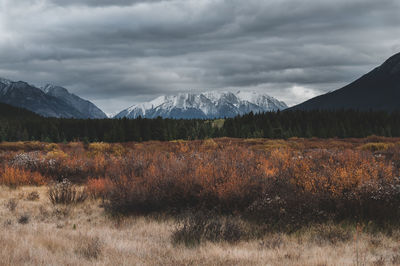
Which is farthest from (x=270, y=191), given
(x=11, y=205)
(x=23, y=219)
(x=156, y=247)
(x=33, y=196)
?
(x=33, y=196)

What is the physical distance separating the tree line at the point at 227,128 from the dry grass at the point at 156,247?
76.0 m

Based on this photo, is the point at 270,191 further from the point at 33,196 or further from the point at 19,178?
the point at 19,178

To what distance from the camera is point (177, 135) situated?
93562 mm

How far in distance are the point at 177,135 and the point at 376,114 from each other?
2124 inches

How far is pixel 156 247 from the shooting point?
17.7 feet

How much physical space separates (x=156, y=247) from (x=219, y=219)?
1.76 m

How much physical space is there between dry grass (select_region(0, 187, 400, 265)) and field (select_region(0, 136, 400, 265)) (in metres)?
0.02

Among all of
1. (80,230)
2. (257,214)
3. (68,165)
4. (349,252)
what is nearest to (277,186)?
(257,214)

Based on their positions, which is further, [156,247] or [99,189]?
[99,189]

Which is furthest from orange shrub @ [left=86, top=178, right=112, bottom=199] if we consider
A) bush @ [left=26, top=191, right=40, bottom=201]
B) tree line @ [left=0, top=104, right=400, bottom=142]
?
tree line @ [left=0, top=104, right=400, bottom=142]

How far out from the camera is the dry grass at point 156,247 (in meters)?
4.70

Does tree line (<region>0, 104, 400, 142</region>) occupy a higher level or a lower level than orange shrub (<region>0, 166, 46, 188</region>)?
higher

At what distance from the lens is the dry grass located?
15.4 feet

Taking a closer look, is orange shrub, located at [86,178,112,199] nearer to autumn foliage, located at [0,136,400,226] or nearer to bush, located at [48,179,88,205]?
autumn foliage, located at [0,136,400,226]
